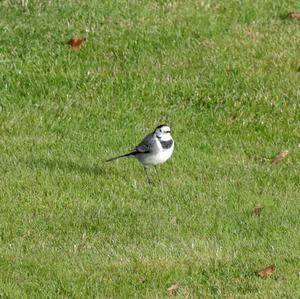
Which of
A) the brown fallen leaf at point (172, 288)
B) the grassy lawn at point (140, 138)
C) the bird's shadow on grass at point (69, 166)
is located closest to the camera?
the brown fallen leaf at point (172, 288)

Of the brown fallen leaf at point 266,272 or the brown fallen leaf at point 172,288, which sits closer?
the brown fallen leaf at point 172,288

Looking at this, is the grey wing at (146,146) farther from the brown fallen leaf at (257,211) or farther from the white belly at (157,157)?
the brown fallen leaf at (257,211)

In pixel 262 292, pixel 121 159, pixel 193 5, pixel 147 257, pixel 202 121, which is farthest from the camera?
Result: pixel 193 5

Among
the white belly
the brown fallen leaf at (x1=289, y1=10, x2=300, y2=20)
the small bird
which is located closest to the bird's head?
the small bird

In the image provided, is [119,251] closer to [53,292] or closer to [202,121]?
[53,292]

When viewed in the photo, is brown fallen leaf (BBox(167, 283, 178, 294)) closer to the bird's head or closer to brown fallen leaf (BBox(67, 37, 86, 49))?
the bird's head

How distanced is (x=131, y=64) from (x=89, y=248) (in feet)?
15.8

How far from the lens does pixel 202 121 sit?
1161 cm

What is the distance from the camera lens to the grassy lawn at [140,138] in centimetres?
807

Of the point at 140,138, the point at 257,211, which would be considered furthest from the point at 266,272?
the point at 140,138

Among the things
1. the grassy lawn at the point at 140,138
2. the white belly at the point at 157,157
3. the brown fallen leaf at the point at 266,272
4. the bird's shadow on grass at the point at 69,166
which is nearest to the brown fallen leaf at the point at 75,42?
the grassy lawn at the point at 140,138

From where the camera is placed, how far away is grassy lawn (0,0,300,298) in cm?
807

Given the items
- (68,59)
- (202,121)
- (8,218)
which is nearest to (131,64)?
(68,59)

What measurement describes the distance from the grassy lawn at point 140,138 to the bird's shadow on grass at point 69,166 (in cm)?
2
